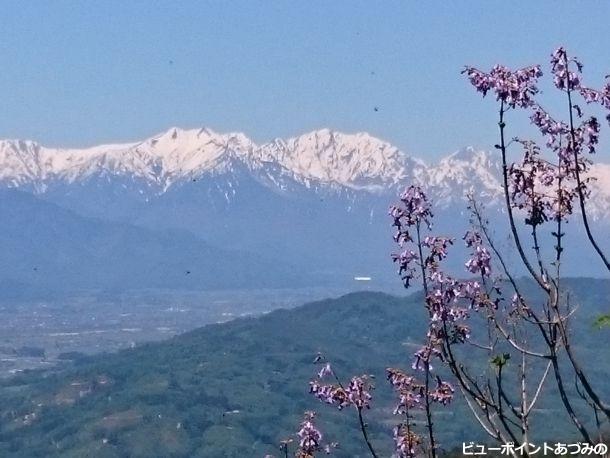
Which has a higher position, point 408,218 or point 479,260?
point 408,218

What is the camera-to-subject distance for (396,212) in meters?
10.6

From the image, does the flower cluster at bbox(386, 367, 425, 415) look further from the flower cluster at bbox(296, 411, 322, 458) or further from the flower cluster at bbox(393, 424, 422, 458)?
the flower cluster at bbox(296, 411, 322, 458)

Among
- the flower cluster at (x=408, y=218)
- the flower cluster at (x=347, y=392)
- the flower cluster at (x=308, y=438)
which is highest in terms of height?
the flower cluster at (x=408, y=218)

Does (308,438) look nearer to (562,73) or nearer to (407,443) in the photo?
(407,443)

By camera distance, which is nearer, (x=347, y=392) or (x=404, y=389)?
(x=404, y=389)

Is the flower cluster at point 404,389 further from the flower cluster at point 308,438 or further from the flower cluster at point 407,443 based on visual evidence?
the flower cluster at point 308,438

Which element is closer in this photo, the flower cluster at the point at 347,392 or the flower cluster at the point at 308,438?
the flower cluster at the point at 347,392

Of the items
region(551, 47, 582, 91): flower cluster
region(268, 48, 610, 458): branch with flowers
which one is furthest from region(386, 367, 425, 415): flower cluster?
region(551, 47, 582, 91): flower cluster

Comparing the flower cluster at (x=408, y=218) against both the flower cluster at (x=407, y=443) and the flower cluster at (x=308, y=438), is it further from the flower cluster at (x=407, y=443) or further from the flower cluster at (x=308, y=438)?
the flower cluster at (x=308, y=438)

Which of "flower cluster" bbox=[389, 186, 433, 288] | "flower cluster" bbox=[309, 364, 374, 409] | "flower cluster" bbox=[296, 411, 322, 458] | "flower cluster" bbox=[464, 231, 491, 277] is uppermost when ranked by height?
"flower cluster" bbox=[389, 186, 433, 288]

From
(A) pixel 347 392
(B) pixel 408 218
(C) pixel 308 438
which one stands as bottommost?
(C) pixel 308 438

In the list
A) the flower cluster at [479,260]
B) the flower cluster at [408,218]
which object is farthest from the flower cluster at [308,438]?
the flower cluster at [479,260]

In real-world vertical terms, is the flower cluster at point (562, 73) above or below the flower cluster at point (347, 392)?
above

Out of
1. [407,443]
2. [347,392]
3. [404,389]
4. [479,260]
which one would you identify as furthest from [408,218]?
[407,443]
